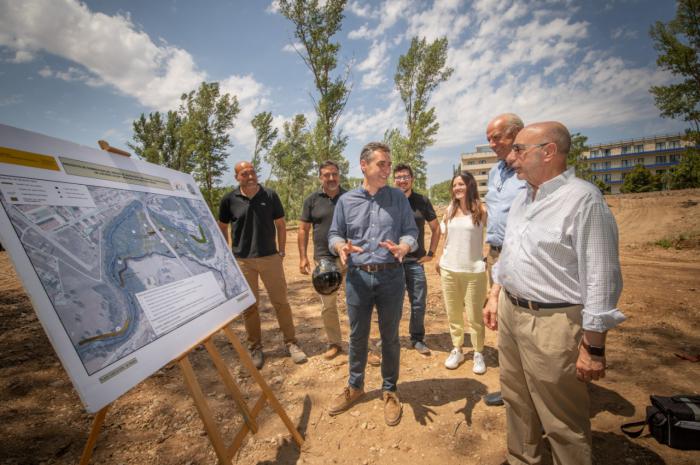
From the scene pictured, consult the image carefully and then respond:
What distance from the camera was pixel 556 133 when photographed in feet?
6.08

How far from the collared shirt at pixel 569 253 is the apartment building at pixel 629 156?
78.9 meters

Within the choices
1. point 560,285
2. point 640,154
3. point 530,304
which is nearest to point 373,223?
point 530,304

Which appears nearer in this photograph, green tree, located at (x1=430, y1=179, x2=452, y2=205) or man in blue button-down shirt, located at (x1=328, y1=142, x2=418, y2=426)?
man in blue button-down shirt, located at (x1=328, y1=142, x2=418, y2=426)

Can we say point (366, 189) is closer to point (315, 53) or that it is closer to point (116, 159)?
point (116, 159)

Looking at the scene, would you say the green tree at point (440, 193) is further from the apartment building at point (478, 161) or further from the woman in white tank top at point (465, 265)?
the woman in white tank top at point (465, 265)

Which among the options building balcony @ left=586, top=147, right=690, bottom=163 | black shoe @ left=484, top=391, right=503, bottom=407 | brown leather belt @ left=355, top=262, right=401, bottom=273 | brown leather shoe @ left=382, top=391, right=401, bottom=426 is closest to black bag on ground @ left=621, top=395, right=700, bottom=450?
black shoe @ left=484, top=391, right=503, bottom=407

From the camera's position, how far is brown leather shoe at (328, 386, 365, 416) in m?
3.07

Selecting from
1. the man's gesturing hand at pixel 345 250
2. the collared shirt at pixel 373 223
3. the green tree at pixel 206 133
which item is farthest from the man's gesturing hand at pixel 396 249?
the green tree at pixel 206 133

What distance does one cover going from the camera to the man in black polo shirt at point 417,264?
4223 millimetres

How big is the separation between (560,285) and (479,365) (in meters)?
2.38

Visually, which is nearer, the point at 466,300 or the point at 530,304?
the point at 530,304

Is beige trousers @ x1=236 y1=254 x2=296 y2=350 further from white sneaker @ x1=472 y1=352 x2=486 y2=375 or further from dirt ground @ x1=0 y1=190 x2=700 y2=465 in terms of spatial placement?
white sneaker @ x1=472 y1=352 x2=486 y2=375

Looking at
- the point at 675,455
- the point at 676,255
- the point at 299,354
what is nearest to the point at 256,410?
the point at 299,354

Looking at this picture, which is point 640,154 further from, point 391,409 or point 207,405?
point 207,405
